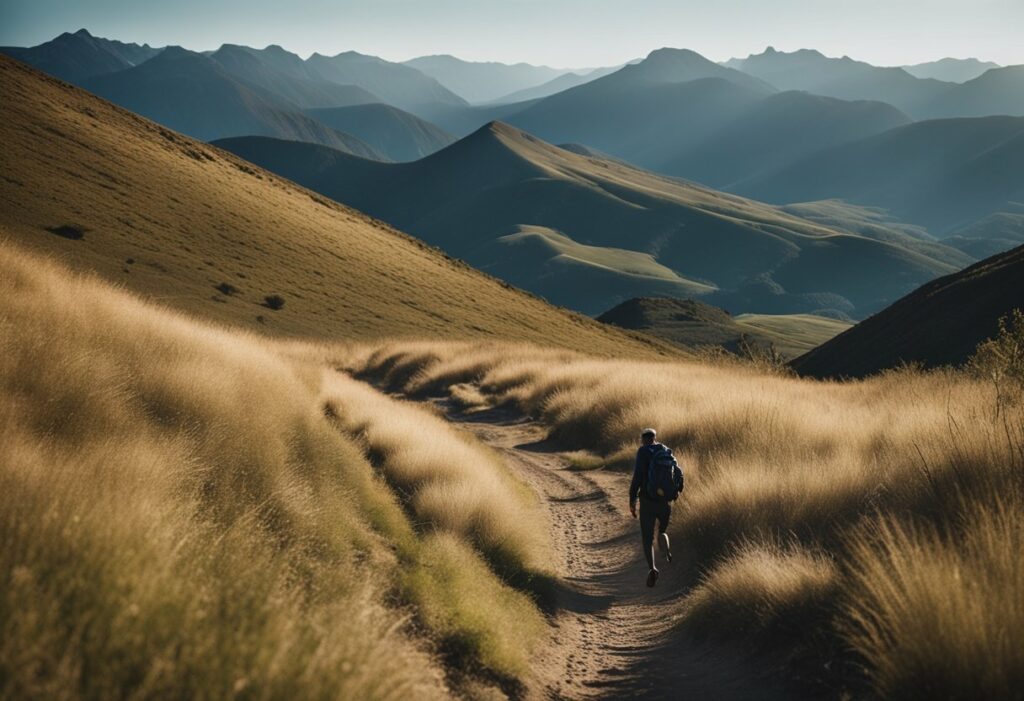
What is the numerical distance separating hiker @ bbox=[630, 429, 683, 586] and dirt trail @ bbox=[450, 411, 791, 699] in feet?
2.14

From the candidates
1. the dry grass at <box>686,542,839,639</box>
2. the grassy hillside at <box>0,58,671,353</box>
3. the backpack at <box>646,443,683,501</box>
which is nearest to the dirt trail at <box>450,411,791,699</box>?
the dry grass at <box>686,542,839,639</box>

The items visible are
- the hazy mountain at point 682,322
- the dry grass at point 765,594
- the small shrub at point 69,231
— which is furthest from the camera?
the hazy mountain at point 682,322

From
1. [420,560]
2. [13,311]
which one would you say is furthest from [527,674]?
[13,311]

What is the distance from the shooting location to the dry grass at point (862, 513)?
495cm

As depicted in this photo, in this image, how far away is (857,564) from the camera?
712 centimetres

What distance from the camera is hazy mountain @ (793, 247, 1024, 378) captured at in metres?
36.4

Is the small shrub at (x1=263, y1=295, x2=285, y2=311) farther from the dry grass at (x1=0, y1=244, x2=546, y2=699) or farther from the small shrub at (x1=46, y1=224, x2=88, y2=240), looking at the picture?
the dry grass at (x1=0, y1=244, x2=546, y2=699)

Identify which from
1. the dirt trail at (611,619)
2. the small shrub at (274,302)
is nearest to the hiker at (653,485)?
the dirt trail at (611,619)

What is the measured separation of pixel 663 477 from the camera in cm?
1010

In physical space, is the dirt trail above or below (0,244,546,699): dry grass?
below

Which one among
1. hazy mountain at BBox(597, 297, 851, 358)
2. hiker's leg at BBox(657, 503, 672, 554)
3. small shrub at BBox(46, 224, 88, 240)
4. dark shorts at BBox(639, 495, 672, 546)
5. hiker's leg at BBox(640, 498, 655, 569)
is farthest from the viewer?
hazy mountain at BBox(597, 297, 851, 358)

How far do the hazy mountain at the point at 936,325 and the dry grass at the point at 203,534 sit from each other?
2994cm

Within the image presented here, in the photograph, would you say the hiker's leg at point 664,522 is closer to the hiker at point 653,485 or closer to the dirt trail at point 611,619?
the hiker at point 653,485

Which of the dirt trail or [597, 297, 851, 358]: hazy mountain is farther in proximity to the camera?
[597, 297, 851, 358]: hazy mountain
